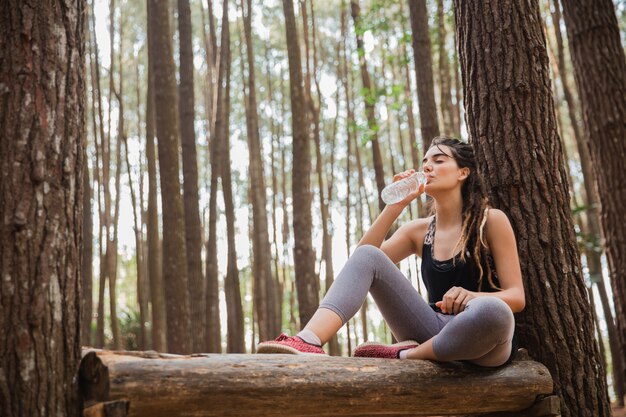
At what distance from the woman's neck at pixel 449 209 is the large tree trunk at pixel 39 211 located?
1.98 metres

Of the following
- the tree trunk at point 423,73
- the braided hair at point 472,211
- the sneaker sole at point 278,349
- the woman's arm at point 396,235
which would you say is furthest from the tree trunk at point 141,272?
the sneaker sole at point 278,349

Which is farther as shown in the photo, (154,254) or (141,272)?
(141,272)

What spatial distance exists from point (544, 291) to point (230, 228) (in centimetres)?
802

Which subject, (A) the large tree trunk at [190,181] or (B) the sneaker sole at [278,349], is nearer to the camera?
(B) the sneaker sole at [278,349]

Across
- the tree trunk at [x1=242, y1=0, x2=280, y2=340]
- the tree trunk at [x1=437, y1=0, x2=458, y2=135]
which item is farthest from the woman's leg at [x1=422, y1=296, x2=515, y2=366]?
the tree trunk at [x1=242, y1=0, x2=280, y2=340]

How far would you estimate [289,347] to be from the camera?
3.00 metres

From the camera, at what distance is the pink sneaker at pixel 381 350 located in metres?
3.31

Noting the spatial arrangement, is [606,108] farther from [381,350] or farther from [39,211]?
[39,211]

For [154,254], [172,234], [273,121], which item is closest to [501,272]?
[172,234]

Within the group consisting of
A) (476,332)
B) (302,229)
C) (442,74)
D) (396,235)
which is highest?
(442,74)

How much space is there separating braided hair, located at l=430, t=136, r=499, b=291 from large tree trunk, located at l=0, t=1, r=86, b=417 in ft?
6.35

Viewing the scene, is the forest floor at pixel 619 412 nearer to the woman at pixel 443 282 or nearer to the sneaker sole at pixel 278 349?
the woman at pixel 443 282

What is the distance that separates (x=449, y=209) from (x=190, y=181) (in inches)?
192

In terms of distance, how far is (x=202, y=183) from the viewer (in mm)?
25531
